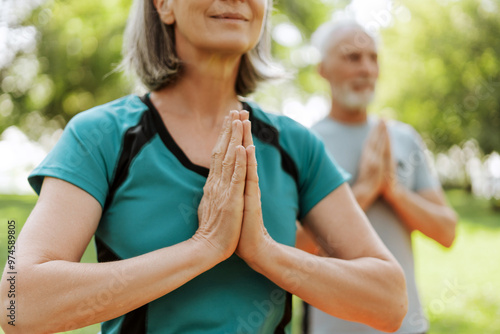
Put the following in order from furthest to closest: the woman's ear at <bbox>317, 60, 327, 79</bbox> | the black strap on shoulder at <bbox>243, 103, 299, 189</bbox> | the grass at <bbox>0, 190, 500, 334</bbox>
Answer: the grass at <bbox>0, 190, 500, 334</bbox>, the woman's ear at <bbox>317, 60, 327, 79</bbox>, the black strap on shoulder at <bbox>243, 103, 299, 189</bbox>

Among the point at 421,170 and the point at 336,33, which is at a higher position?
the point at 336,33

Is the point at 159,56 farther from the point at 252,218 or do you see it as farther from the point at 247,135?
the point at 252,218

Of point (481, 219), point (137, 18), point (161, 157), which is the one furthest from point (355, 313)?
point (481, 219)

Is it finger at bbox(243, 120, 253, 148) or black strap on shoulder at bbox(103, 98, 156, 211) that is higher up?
finger at bbox(243, 120, 253, 148)

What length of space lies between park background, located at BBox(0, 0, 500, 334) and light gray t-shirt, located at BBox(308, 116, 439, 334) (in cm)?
56

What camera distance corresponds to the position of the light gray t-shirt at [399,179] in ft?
7.68

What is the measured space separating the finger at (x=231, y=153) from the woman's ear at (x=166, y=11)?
45cm

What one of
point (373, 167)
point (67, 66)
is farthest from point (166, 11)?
point (67, 66)

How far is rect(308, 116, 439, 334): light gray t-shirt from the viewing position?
7.68 ft

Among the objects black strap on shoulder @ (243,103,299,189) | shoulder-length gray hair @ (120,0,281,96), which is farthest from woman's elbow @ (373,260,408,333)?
shoulder-length gray hair @ (120,0,281,96)

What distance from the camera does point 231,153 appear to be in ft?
4.10

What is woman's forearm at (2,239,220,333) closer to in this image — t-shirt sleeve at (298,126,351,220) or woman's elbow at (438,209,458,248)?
t-shirt sleeve at (298,126,351,220)

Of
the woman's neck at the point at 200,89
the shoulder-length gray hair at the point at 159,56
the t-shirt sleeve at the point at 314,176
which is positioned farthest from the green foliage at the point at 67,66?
the t-shirt sleeve at the point at 314,176

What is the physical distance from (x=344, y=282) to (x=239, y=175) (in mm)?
406
